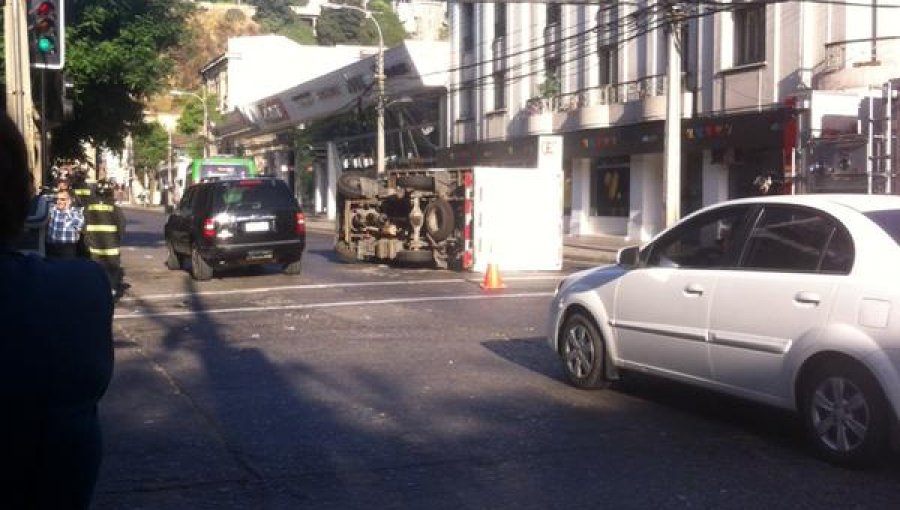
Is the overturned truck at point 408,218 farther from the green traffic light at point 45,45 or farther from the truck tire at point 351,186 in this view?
the green traffic light at point 45,45

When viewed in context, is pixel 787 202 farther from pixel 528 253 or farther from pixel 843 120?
pixel 528 253

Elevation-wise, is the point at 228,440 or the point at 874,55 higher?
the point at 874,55

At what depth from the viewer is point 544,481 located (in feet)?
21.2

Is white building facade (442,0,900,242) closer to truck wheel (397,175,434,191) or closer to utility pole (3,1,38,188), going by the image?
truck wheel (397,175,434,191)

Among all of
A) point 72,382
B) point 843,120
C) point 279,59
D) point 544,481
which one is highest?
point 279,59

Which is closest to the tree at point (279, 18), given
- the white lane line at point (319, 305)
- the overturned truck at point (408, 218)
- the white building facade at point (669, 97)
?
the white building facade at point (669, 97)

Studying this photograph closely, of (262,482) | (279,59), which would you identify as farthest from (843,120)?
(279,59)

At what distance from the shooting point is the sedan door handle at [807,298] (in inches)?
269

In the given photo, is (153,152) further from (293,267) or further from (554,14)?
(293,267)

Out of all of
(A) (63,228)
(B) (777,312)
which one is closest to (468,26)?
(A) (63,228)

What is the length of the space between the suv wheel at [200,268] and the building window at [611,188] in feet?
56.4

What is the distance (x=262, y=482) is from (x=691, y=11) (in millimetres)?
24359

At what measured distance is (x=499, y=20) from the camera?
138ft

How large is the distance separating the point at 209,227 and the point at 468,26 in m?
27.4
